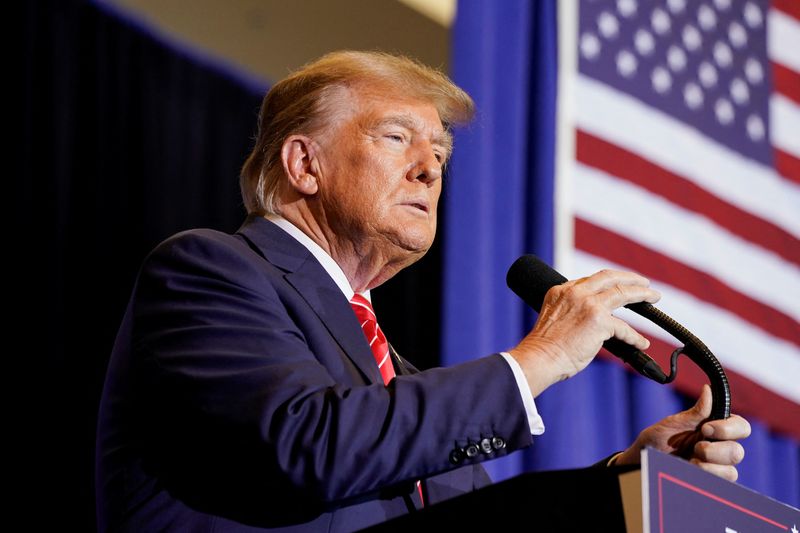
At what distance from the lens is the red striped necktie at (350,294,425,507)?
181 centimetres

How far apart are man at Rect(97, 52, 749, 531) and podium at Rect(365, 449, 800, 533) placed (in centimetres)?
23

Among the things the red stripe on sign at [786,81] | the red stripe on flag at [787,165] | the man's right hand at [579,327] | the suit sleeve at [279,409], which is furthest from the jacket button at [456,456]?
the red stripe on sign at [786,81]

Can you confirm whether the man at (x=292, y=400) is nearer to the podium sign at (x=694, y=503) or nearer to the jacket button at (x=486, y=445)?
the jacket button at (x=486, y=445)

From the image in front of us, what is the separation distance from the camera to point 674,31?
13.1ft

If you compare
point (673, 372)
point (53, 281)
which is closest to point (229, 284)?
point (673, 372)

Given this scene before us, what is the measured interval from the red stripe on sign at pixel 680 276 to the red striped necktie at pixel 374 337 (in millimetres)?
1726

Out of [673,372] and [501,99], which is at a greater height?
[501,99]

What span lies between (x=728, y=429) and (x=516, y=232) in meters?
2.04

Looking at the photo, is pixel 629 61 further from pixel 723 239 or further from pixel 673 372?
pixel 673 372

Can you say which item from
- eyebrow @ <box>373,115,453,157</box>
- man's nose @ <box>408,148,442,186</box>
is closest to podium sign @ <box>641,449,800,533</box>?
man's nose @ <box>408,148,442,186</box>

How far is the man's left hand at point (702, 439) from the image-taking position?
161 cm

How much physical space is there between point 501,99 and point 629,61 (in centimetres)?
48

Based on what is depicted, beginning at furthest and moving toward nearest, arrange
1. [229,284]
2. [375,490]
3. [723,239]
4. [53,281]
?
[723,239] < [53,281] < [229,284] < [375,490]

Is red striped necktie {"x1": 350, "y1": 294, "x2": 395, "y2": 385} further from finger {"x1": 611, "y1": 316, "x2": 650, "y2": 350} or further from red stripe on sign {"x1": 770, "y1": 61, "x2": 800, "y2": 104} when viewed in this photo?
red stripe on sign {"x1": 770, "y1": 61, "x2": 800, "y2": 104}
